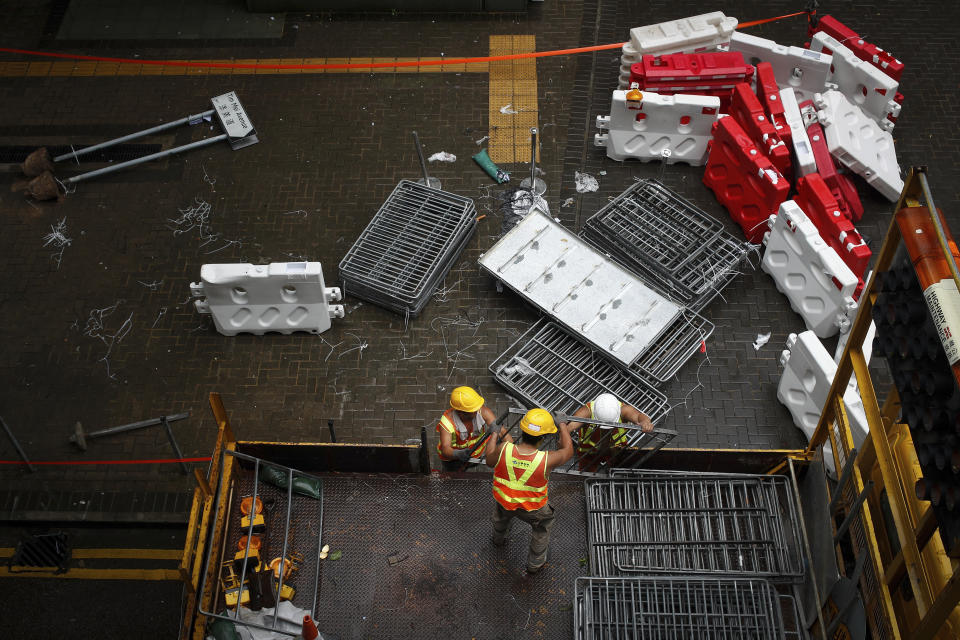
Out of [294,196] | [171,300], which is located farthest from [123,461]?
[294,196]

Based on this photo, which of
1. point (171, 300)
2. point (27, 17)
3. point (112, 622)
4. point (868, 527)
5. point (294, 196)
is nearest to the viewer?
point (868, 527)

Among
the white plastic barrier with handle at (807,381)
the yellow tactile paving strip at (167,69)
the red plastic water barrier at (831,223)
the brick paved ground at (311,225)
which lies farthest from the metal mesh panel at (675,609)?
the yellow tactile paving strip at (167,69)

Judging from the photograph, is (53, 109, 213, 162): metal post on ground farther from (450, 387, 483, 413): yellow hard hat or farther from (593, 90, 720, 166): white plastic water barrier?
(450, 387, 483, 413): yellow hard hat

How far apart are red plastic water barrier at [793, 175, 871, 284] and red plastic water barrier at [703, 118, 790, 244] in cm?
37

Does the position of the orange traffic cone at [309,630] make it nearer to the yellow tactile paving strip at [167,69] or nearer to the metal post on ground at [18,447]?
the metal post on ground at [18,447]

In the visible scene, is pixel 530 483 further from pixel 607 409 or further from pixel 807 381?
pixel 807 381

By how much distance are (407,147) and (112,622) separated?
8.16 m

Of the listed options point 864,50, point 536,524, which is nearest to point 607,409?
point 536,524

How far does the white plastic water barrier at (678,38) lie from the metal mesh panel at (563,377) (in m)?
4.89

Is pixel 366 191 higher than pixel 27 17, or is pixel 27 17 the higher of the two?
pixel 27 17

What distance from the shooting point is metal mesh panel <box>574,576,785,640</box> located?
8758mm

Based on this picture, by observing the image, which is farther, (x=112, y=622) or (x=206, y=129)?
(x=206, y=129)

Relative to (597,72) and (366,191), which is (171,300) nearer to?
(366,191)

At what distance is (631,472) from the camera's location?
388 inches
